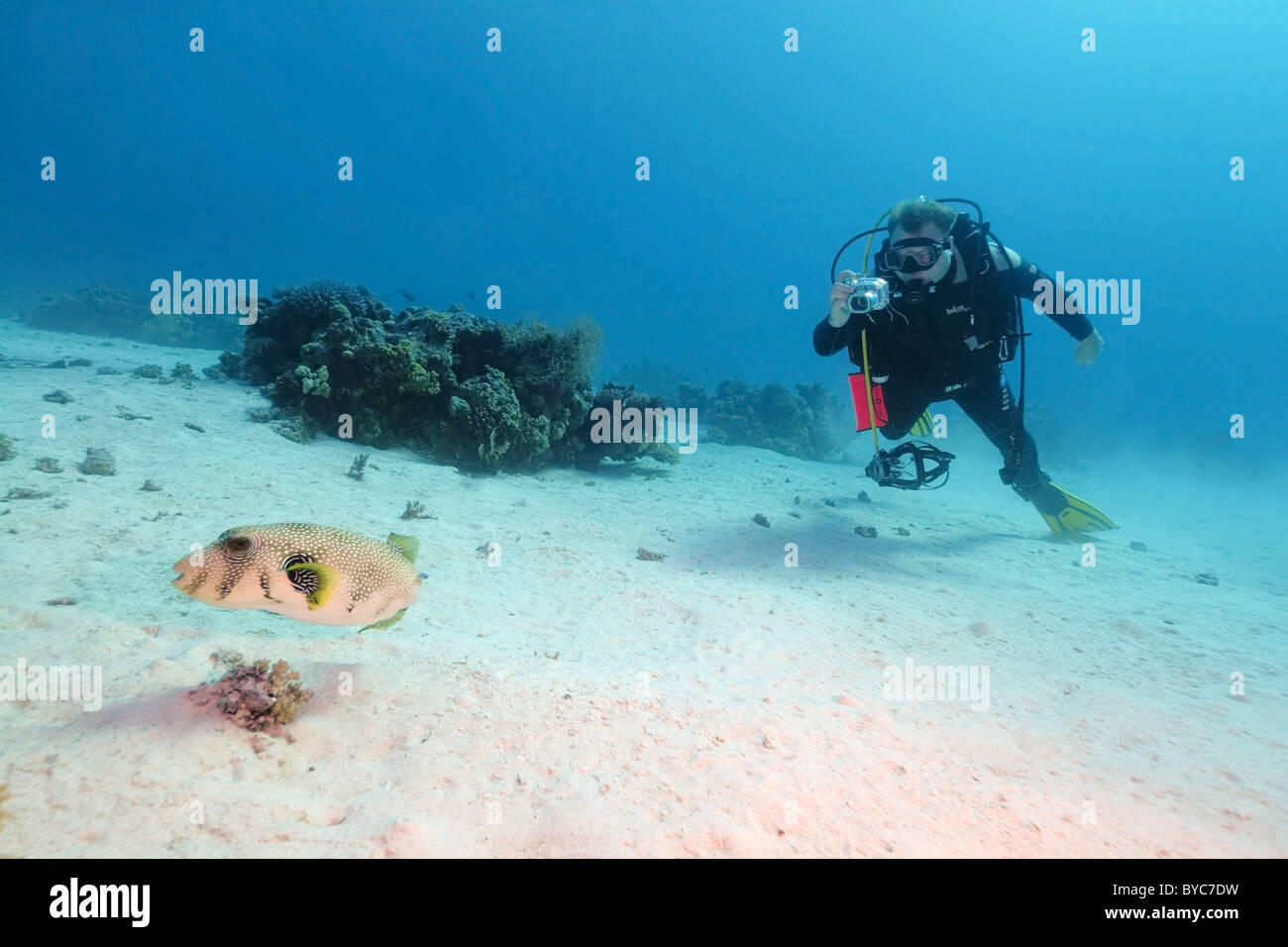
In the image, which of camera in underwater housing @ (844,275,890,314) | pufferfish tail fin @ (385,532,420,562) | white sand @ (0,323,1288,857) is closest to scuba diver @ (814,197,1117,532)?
camera in underwater housing @ (844,275,890,314)

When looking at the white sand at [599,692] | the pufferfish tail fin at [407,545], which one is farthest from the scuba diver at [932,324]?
the pufferfish tail fin at [407,545]

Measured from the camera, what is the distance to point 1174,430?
33969 millimetres

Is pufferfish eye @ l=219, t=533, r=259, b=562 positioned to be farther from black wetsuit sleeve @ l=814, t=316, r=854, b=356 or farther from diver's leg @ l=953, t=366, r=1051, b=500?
diver's leg @ l=953, t=366, r=1051, b=500

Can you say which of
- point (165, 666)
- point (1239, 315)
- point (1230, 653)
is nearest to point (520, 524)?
point (165, 666)

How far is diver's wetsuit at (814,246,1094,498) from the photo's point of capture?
7.27 meters

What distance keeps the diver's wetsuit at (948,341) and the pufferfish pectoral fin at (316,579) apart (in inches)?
261

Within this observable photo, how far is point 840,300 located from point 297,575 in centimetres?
649

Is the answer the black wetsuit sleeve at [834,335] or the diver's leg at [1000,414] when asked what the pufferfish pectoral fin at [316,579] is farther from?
the diver's leg at [1000,414]

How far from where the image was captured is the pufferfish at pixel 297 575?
7.86 feet

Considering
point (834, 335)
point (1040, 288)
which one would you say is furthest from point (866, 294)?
point (1040, 288)

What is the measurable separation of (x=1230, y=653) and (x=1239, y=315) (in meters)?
146

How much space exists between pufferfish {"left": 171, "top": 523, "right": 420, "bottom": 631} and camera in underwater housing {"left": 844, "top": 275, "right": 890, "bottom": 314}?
19.5 feet
